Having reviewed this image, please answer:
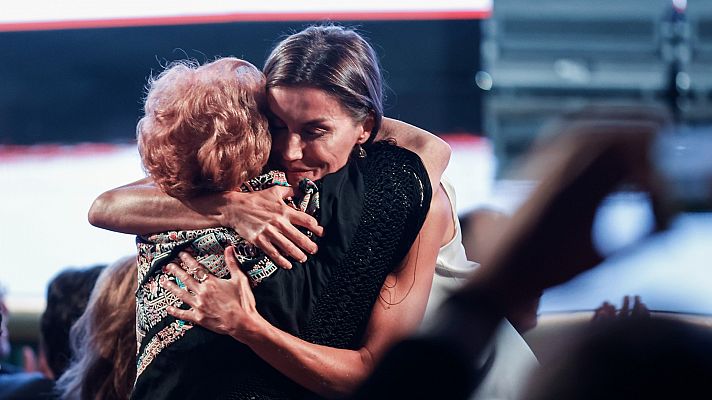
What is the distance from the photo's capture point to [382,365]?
1098mm

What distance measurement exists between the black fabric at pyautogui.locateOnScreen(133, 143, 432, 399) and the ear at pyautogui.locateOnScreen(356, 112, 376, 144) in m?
0.11

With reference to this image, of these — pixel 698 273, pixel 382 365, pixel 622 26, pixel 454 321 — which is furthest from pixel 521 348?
pixel 622 26

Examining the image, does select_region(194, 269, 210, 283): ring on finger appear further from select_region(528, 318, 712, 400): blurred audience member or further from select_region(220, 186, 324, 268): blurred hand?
select_region(528, 318, 712, 400): blurred audience member

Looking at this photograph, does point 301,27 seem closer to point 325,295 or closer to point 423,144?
point 423,144

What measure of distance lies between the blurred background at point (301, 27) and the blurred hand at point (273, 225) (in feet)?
4.28

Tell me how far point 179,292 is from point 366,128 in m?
0.43

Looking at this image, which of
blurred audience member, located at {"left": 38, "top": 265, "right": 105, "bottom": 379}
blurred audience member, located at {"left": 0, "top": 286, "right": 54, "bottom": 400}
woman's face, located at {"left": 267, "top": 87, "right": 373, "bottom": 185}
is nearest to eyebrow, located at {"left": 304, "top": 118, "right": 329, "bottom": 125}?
woman's face, located at {"left": 267, "top": 87, "right": 373, "bottom": 185}

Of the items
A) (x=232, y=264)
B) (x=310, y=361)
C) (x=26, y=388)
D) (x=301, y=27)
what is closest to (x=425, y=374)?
(x=310, y=361)

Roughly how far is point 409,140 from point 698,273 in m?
0.66

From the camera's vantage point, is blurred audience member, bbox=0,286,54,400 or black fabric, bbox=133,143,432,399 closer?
black fabric, bbox=133,143,432,399

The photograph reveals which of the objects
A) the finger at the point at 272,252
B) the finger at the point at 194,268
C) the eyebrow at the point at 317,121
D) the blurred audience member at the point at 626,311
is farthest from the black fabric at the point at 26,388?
the blurred audience member at the point at 626,311

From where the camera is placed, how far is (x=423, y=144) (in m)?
1.52

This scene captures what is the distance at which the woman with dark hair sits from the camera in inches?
53.4

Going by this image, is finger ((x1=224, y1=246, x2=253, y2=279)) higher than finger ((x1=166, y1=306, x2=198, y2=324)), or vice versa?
finger ((x1=224, y1=246, x2=253, y2=279))
